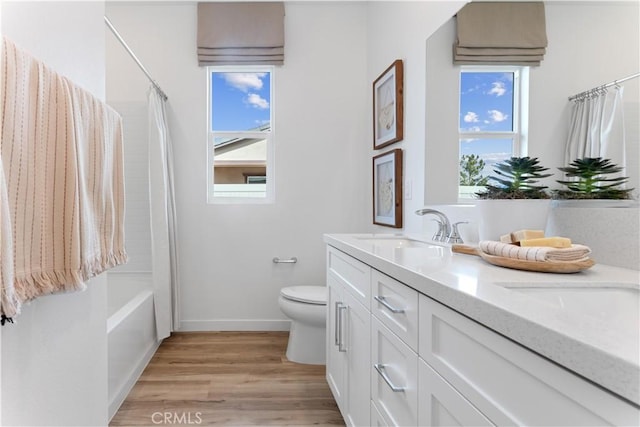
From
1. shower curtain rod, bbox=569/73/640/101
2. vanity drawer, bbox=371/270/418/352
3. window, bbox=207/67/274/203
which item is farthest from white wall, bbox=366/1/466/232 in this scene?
window, bbox=207/67/274/203

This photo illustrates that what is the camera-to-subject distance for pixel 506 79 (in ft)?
4.02

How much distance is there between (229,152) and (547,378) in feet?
9.08

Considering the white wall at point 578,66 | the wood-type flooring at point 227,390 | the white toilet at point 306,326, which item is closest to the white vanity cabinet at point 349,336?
the wood-type flooring at point 227,390

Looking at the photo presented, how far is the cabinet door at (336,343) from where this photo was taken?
1.52m

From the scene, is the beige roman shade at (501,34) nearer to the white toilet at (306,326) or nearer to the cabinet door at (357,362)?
the cabinet door at (357,362)

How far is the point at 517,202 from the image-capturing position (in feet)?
3.56

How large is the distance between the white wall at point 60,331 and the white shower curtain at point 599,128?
1.48 meters

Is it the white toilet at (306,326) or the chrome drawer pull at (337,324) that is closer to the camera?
the chrome drawer pull at (337,324)

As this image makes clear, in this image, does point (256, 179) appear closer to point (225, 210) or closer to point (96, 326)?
point (225, 210)

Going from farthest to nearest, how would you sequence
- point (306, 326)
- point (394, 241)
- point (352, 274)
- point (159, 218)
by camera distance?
point (159, 218) → point (306, 326) → point (394, 241) → point (352, 274)

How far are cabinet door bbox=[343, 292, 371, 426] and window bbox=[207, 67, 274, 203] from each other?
164 centimetres

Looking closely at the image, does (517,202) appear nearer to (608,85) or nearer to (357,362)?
(608,85)

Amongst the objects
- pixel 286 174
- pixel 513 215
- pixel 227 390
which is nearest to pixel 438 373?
pixel 513 215

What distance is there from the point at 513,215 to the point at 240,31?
8.10 ft
